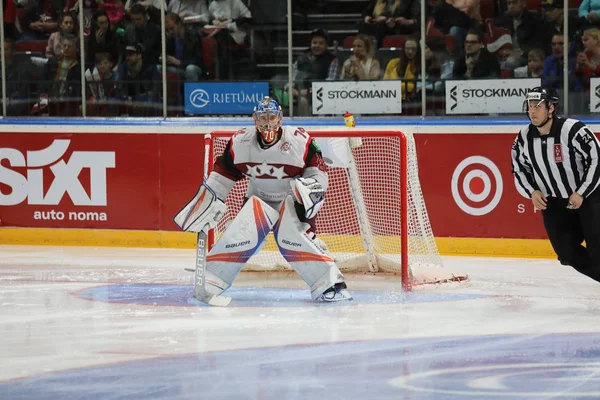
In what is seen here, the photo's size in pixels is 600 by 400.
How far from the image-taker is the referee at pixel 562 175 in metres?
6.09

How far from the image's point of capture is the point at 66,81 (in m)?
9.24

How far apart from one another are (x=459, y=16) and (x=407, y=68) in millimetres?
545

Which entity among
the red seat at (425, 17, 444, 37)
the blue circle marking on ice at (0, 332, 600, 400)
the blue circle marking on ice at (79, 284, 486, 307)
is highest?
the red seat at (425, 17, 444, 37)

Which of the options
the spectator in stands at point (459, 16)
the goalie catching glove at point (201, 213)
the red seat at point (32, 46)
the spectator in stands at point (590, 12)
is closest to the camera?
the goalie catching glove at point (201, 213)

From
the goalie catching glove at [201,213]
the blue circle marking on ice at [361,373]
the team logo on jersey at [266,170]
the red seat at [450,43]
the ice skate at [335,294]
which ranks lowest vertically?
the blue circle marking on ice at [361,373]

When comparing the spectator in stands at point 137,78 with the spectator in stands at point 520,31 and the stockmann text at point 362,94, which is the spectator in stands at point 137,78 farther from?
the spectator in stands at point 520,31

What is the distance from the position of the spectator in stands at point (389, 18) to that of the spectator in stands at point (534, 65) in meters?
0.87

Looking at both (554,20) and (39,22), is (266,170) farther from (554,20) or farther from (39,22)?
(39,22)

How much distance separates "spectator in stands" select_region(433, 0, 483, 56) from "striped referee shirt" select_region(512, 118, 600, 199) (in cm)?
221

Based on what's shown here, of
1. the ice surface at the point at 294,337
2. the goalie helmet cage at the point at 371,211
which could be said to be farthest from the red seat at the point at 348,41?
the ice surface at the point at 294,337

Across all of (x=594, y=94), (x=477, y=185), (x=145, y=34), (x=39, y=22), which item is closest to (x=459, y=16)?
(x=594, y=94)

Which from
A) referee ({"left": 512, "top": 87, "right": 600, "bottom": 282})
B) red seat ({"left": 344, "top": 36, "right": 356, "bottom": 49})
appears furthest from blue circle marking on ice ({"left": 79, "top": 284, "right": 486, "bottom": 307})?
red seat ({"left": 344, "top": 36, "right": 356, "bottom": 49})

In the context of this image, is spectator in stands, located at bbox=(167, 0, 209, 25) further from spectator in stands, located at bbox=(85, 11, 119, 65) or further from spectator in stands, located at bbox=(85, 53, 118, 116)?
spectator in stands, located at bbox=(85, 53, 118, 116)

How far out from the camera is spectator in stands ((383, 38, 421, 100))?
8469 millimetres
